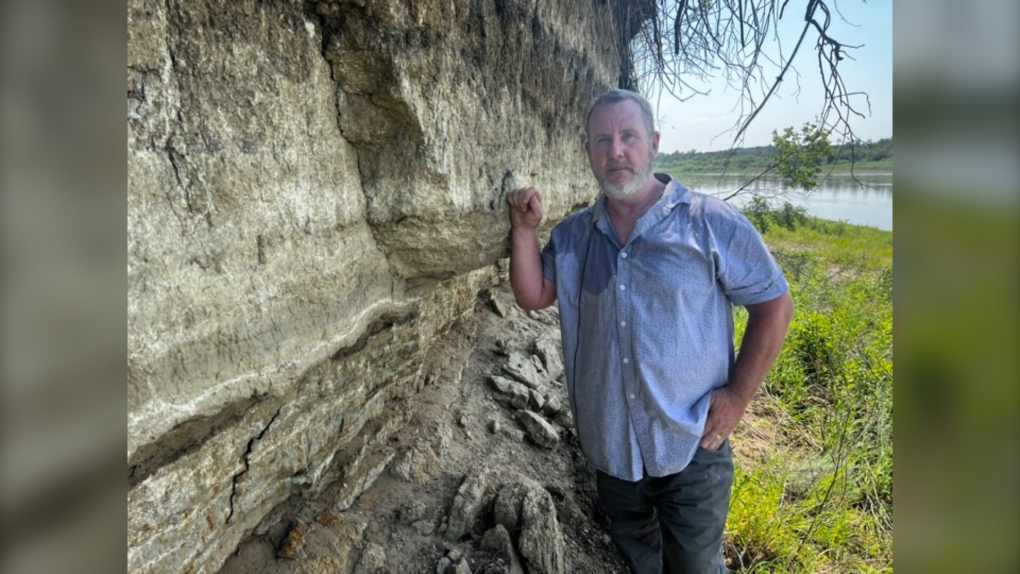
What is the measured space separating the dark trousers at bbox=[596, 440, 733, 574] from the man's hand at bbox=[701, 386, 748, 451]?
2.0 inches

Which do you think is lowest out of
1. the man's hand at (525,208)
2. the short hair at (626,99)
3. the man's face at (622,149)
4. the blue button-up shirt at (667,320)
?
the blue button-up shirt at (667,320)

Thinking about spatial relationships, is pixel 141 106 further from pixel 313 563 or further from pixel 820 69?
pixel 820 69

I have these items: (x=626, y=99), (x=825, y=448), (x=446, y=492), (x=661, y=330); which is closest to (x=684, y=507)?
(x=661, y=330)

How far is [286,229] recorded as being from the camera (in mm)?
1591

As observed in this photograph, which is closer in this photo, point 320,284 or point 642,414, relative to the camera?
point 320,284

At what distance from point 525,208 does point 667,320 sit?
74 centimetres

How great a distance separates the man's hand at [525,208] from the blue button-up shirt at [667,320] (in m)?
0.31

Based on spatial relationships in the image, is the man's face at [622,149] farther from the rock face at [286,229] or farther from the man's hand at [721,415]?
the man's hand at [721,415]

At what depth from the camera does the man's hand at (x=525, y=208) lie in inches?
94.3

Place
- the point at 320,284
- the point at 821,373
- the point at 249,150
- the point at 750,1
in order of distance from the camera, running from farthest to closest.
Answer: the point at 821,373
the point at 750,1
the point at 320,284
the point at 249,150

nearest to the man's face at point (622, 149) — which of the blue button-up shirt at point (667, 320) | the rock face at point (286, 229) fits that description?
the blue button-up shirt at point (667, 320)
